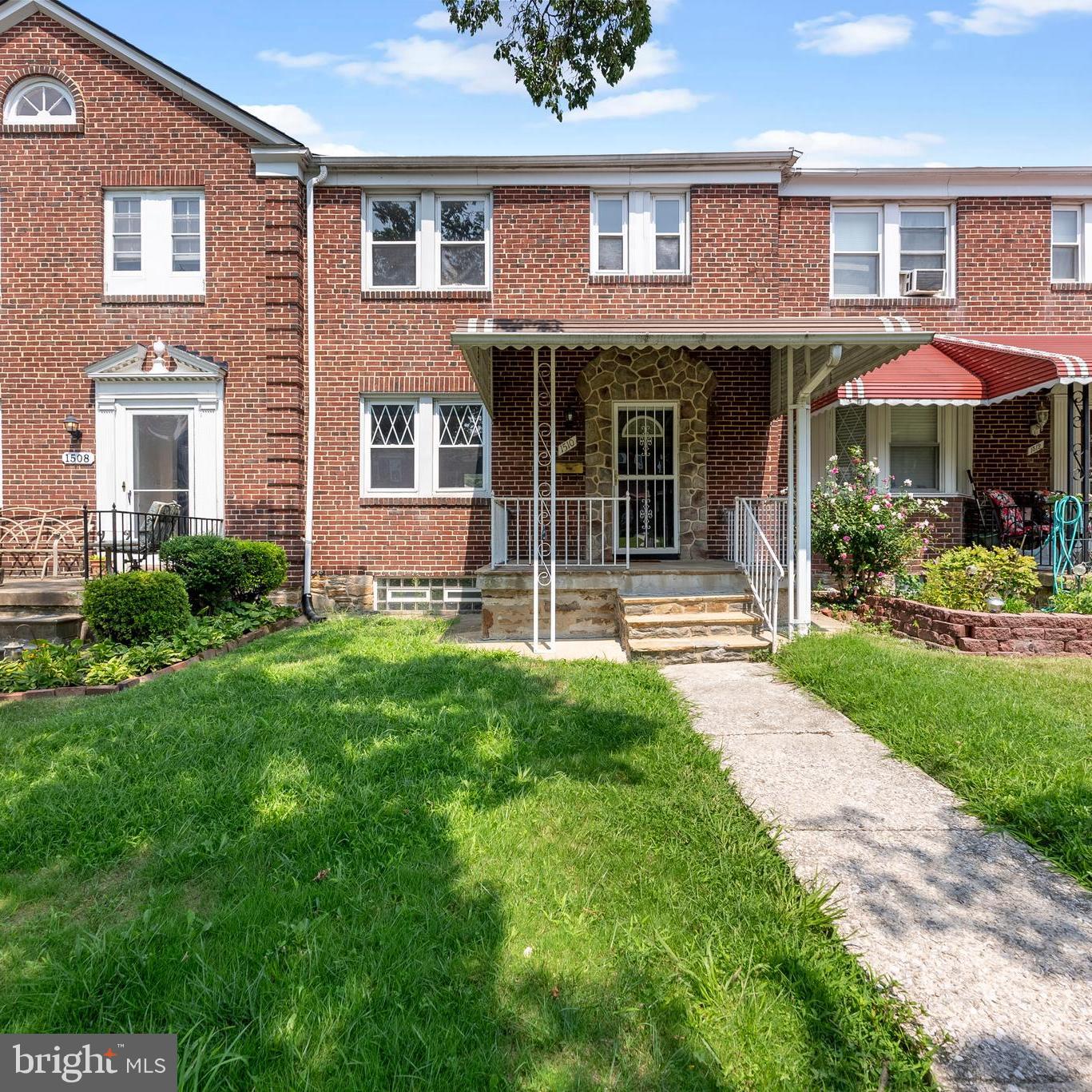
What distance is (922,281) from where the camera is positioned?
1104cm

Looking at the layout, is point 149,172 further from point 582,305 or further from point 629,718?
point 629,718

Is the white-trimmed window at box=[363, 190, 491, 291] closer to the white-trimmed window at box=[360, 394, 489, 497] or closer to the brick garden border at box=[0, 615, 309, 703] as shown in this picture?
the white-trimmed window at box=[360, 394, 489, 497]

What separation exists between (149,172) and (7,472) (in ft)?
16.2

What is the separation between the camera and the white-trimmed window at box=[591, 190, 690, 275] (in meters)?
10.7

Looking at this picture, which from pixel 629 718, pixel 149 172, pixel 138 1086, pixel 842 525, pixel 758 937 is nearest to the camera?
pixel 138 1086

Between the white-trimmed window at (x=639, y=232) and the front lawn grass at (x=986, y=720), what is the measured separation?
6.45 meters

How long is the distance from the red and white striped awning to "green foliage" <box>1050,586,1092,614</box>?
8.56 ft

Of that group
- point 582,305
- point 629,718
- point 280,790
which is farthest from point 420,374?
point 280,790

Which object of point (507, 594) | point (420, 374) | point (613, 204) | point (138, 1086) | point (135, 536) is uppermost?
point (613, 204)

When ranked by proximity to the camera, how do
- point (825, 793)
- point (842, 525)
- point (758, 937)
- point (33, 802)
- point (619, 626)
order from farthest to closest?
1. point (842, 525)
2. point (619, 626)
3. point (825, 793)
4. point (33, 802)
5. point (758, 937)

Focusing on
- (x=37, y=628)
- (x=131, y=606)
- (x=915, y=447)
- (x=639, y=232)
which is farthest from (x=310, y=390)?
(x=915, y=447)

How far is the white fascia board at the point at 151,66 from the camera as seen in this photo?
10.2 m

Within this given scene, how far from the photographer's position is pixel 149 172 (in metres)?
10.3

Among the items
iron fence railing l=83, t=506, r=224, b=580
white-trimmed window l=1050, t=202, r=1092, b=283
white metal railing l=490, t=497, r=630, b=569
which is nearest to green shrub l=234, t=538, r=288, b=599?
iron fence railing l=83, t=506, r=224, b=580
